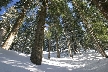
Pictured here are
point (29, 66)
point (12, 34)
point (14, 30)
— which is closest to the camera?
point (29, 66)

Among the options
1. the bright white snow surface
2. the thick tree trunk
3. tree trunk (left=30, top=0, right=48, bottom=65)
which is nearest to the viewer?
the bright white snow surface

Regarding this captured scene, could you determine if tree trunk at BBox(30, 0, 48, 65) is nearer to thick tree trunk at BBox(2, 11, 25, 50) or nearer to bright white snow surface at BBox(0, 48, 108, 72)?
bright white snow surface at BBox(0, 48, 108, 72)

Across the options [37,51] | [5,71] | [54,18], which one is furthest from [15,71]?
[54,18]

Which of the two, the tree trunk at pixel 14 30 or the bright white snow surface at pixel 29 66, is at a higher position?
the tree trunk at pixel 14 30

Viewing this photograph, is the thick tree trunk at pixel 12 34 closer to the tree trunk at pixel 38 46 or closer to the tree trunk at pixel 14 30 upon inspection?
the tree trunk at pixel 14 30

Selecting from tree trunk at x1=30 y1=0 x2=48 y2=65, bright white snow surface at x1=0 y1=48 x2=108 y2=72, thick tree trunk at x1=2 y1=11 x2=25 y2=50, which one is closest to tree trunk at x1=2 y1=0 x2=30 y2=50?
thick tree trunk at x1=2 y1=11 x2=25 y2=50

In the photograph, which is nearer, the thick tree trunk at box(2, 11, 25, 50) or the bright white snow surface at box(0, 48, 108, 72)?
the bright white snow surface at box(0, 48, 108, 72)

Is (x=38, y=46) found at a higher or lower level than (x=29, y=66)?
higher

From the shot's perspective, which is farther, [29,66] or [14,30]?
[14,30]

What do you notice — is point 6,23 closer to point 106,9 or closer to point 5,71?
point 5,71

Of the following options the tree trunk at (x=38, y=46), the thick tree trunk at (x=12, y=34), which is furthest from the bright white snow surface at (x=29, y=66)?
the thick tree trunk at (x=12, y=34)

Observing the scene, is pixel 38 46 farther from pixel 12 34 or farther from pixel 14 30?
pixel 14 30

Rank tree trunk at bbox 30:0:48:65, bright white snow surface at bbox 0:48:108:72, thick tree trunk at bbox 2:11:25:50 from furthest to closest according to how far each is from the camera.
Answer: thick tree trunk at bbox 2:11:25:50 < tree trunk at bbox 30:0:48:65 < bright white snow surface at bbox 0:48:108:72

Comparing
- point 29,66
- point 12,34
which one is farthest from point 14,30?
point 29,66
